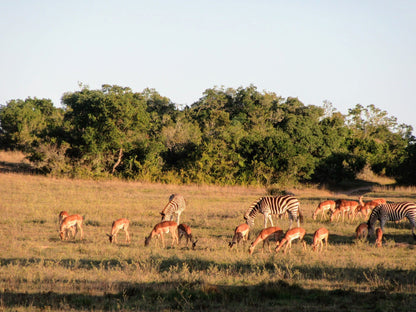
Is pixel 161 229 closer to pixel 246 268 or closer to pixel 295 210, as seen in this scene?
pixel 246 268

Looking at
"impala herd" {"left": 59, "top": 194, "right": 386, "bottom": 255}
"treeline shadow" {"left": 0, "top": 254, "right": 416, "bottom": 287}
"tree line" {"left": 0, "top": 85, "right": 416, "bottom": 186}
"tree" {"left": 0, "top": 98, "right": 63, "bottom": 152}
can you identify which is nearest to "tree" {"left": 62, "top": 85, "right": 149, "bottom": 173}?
"tree line" {"left": 0, "top": 85, "right": 416, "bottom": 186}

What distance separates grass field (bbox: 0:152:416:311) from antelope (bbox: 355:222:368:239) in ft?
0.99

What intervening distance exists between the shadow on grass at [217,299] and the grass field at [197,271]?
2cm

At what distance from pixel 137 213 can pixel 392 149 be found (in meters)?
38.7

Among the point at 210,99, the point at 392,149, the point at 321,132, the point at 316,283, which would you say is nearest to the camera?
the point at 316,283

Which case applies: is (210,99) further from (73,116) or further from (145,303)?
(145,303)

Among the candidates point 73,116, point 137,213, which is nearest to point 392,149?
point 73,116

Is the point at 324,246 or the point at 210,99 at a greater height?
the point at 210,99

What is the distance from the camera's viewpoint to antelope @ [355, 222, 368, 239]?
14797 mm

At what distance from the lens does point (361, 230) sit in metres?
14.8

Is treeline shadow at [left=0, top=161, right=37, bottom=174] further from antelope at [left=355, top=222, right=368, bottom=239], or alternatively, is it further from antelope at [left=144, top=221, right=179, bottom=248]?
antelope at [left=355, top=222, right=368, bottom=239]

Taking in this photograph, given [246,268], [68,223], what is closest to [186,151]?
[68,223]

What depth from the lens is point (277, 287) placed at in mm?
8922

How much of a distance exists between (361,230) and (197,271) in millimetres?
6648
